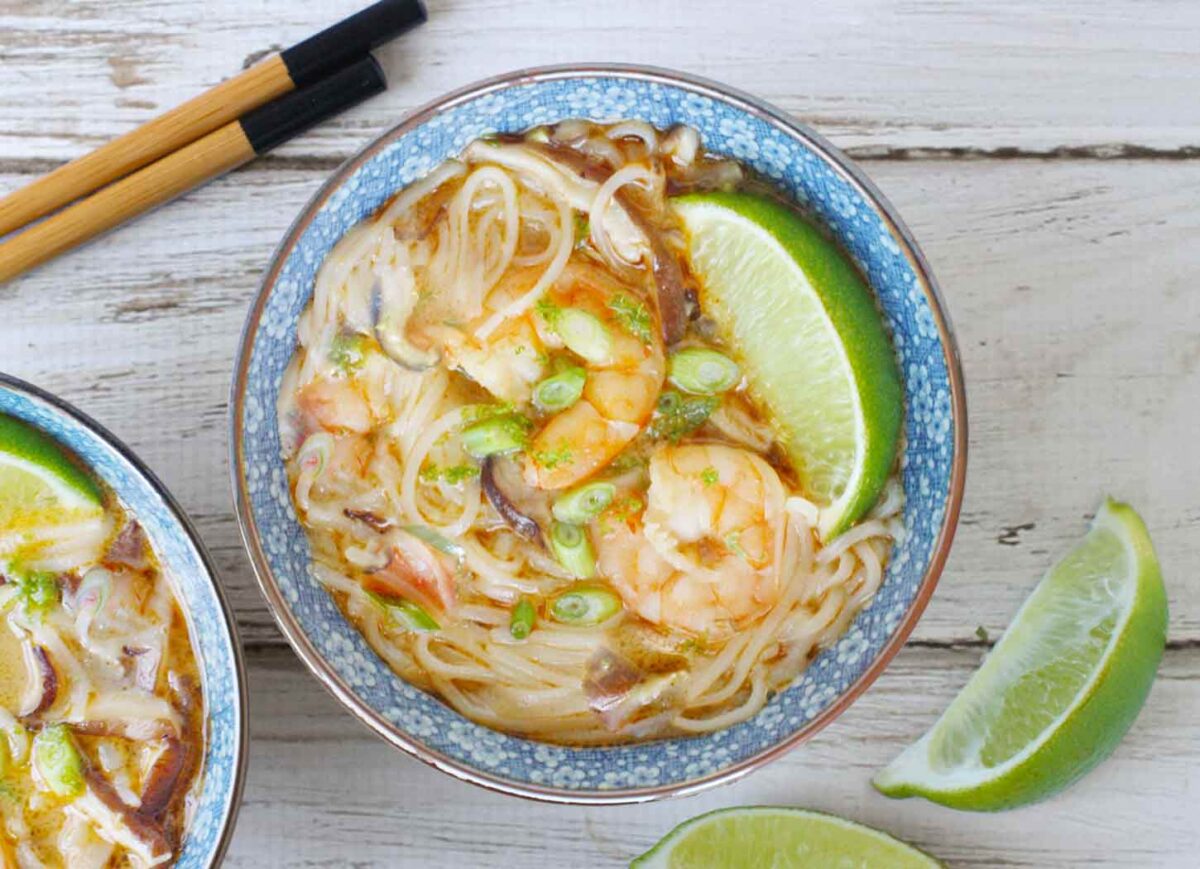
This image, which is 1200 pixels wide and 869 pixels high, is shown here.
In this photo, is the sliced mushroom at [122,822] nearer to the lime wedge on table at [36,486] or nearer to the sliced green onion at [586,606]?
the lime wedge on table at [36,486]

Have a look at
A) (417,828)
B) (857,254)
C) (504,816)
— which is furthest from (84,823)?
(857,254)

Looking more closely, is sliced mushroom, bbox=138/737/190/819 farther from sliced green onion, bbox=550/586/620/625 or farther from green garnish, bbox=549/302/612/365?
green garnish, bbox=549/302/612/365

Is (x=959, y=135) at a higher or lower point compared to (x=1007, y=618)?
higher

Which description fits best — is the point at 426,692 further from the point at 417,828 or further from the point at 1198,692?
the point at 1198,692

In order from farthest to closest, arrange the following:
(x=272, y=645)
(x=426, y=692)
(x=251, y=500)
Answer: (x=272, y=645) < (x=426, y=692) < (x=251, y=500)

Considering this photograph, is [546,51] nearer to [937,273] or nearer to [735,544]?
[937,273]

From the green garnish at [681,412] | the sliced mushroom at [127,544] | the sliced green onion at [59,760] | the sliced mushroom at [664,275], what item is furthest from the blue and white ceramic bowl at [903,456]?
the sliced green onion at [59,760]
